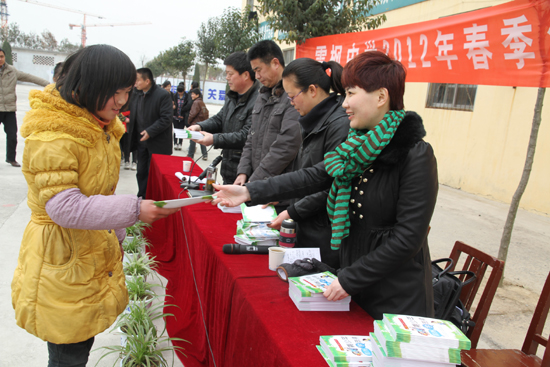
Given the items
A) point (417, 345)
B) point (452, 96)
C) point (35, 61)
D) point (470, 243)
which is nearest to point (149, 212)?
point (417, 345)

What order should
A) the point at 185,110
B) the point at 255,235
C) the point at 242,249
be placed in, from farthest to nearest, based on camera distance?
the point at 185,110 → the point at 255,235 → the point at 242,249

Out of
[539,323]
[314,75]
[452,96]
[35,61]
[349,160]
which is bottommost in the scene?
[539,323]

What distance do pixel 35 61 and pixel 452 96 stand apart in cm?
4597

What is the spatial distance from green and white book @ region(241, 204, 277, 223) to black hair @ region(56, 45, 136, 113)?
1020 mm

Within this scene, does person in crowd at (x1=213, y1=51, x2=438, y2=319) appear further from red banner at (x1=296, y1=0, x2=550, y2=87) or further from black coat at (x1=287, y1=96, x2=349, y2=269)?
red banner at (x1=296, y1=0, x2=550, y2=87)

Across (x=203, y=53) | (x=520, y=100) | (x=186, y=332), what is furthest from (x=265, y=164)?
(x=203, y=53)

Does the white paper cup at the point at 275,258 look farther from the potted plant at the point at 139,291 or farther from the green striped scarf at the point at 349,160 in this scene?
the potted plant at the point at 139,291

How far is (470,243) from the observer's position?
15.3 feet

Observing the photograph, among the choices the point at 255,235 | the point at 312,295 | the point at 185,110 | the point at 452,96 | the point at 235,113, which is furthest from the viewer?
the point at 185,110

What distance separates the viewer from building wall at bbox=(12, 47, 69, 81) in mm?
40469

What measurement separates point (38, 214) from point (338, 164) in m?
1.13

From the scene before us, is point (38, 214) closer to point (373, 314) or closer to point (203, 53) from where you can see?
point (373, 314)

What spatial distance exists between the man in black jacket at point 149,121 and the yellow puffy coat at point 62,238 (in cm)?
365

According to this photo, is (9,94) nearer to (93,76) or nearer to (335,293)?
(93,76)
